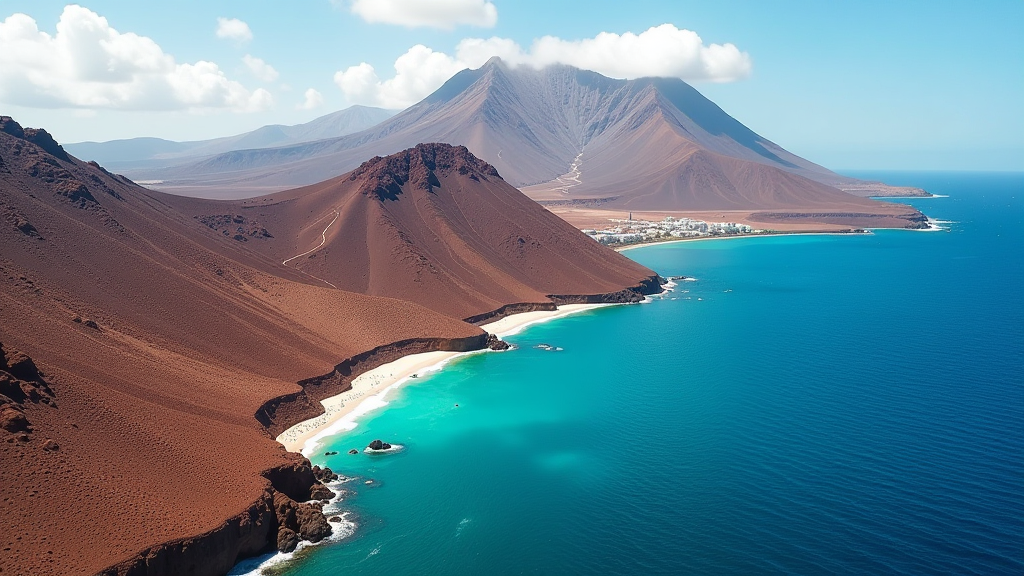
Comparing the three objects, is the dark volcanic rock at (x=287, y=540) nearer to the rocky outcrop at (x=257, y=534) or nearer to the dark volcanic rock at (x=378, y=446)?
the rocky outcrop at (x=257, y=534)

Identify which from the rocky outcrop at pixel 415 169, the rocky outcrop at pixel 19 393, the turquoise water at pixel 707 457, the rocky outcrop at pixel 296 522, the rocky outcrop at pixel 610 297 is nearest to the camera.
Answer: the rocky outcrop at pixel 19 393

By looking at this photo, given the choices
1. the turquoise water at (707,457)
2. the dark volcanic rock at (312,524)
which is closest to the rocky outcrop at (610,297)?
the turquoise water at (707,457)

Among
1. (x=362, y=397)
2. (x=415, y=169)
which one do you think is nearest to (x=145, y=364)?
(x=362, y=397)

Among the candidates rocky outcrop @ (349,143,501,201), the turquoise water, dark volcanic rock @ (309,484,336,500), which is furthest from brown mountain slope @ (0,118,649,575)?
rocky outcrop @ (349,143,501,201)

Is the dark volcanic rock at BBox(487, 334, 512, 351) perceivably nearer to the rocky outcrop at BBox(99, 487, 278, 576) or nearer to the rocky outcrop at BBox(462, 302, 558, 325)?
the rocky outcrop at BBox(462, 302, 558, 325)

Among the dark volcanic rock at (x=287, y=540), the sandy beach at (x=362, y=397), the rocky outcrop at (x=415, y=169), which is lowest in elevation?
the dark volcanic rock at (x=287, y=540)

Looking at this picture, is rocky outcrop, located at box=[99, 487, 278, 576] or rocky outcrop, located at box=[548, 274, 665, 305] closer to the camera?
rocky outcrop, located at box=[99, 487, 278, 576]

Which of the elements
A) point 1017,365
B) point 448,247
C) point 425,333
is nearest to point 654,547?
point 425,333

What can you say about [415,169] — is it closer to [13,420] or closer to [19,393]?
[19,393]
